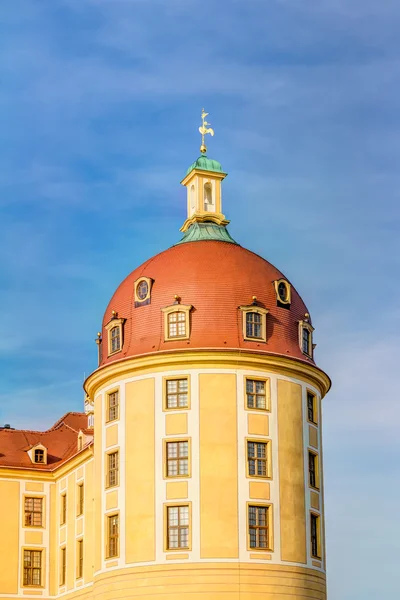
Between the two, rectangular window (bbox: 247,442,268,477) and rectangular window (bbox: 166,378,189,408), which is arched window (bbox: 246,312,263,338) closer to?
rectangular window (bbox: 166,378,189,408)

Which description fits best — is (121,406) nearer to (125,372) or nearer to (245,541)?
(125,372)

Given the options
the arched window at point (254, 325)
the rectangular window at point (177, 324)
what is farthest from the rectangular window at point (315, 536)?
the rectangular window at point (177, 324)

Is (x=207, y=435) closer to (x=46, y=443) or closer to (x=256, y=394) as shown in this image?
(x=256, y=394)

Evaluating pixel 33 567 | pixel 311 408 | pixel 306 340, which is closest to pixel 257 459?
pixel 311 408

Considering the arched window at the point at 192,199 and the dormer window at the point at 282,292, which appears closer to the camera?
the dormer window at the point at 282,292

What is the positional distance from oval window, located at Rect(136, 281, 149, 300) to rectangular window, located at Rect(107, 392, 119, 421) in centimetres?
537

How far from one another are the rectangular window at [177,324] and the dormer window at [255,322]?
3078 mm

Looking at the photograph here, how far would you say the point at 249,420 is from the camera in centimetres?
5844

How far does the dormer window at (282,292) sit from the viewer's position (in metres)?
61.5

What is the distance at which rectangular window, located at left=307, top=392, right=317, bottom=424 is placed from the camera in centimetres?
6184

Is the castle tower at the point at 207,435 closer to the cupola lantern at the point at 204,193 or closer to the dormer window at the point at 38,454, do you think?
the cupola lantern at the point at 204,193

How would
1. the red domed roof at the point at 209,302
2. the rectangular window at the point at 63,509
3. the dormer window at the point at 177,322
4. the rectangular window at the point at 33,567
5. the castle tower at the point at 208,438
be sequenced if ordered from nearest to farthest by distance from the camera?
the castle tower at the point at 208,438 → the red domed roof at the point at 209,302 → the dormer window at the point at 177,322 → the rectangular window at the point at 63,509 → the rectangular window at the point at 33,567

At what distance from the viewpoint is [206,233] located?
217 feet

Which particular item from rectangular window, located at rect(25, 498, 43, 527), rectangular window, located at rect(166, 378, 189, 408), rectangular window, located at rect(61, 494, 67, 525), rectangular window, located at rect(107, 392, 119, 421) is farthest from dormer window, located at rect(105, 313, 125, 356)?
rectangular window, located at rect(25, 498, 43, 527)
